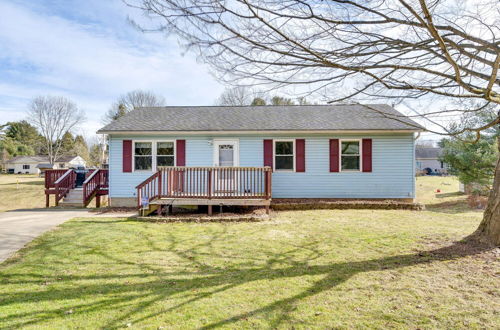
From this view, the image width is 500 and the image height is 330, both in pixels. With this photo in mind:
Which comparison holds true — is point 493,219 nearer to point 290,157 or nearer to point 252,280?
point 252,280

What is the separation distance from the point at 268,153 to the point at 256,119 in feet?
6.26

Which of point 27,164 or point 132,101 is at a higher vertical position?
point 132,101

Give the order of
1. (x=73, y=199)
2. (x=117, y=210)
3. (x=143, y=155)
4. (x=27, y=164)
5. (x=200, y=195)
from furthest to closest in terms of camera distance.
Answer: (x=27, y=164)
(x=73, y=199)
(x=143, y=155)
(x=117, y=210)
(x=200, y=195)

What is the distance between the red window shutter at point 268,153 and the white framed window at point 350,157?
9.50 feet

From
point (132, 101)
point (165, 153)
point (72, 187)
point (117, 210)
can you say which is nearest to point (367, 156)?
point (165, 153)

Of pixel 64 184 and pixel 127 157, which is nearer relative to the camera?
pixel 127 157

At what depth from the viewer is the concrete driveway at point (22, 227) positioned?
575 cm

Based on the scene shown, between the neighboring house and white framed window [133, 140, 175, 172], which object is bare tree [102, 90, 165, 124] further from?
the neighboring house

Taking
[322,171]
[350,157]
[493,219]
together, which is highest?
[350,157]

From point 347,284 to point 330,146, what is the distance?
27.1 feet

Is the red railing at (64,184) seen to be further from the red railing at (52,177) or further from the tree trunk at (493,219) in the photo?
the tree trunk at (493,219)

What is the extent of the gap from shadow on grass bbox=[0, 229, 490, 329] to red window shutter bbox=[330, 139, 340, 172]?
239 inches

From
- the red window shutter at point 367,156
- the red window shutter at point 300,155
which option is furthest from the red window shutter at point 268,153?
the red window shutter at point 367,156

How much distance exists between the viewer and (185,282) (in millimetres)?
3873
